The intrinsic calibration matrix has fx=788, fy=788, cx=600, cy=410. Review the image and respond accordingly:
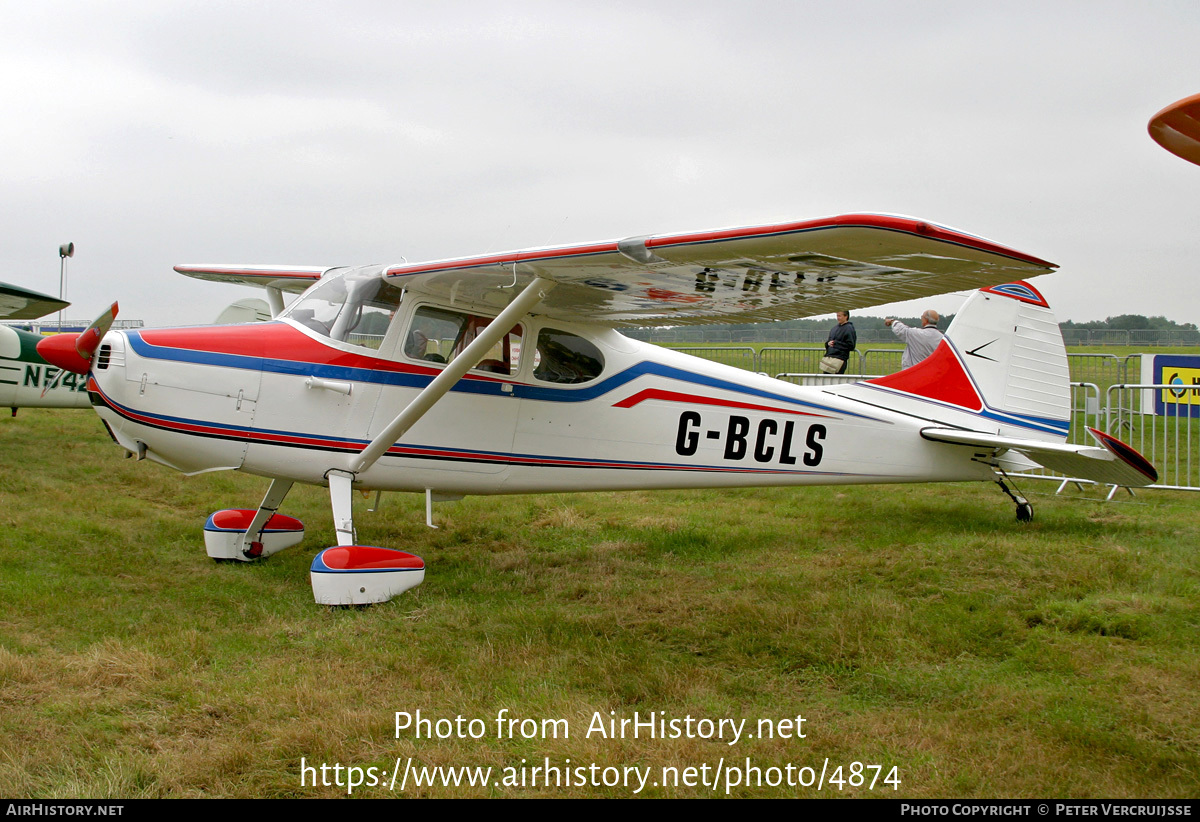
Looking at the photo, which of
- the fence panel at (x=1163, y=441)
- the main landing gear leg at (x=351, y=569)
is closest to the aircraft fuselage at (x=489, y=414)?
the main landing gear leg at (x=351, y=569)

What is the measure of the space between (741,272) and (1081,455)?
3.40m

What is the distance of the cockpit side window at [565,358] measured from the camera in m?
6.25

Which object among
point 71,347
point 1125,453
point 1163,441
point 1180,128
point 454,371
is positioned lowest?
point 1163,441

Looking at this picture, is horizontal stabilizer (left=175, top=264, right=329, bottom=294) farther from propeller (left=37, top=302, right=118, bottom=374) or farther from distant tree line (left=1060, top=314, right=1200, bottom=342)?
distant tree line (left=1060, top=314, right=1200, bottom=342)

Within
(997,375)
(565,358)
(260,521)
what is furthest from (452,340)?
(997,375)

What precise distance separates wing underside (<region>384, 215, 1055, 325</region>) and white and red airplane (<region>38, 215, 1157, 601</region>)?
0.02 metres

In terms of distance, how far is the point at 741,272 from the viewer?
189 inches

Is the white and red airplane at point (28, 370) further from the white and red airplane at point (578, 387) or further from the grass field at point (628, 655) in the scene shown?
the white and red airplane at point (578, 387)

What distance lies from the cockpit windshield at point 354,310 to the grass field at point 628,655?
190cm

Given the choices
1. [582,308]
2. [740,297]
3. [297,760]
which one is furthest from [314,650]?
[740,297]

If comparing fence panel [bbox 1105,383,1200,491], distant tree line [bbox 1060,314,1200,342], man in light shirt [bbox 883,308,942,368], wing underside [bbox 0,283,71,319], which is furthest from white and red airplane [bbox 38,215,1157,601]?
distant tree line [bbox 1060,314,1200,342]

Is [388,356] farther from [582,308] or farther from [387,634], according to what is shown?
[387,634]

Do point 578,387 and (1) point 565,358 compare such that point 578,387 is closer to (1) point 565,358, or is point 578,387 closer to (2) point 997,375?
(1) point 565,358

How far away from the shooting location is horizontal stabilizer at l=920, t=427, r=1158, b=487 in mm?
5660
